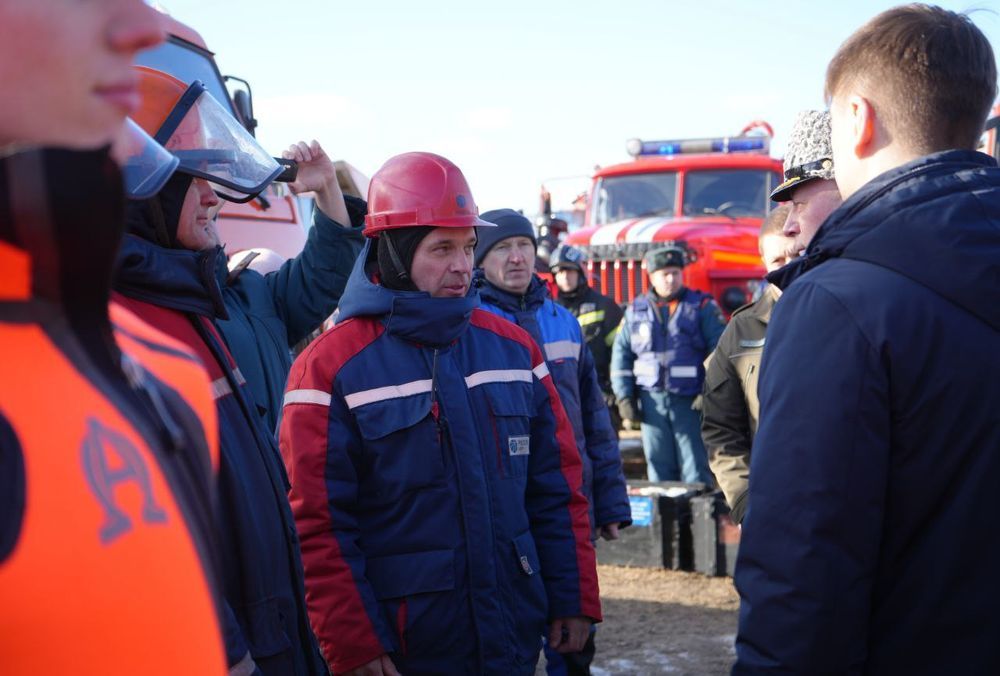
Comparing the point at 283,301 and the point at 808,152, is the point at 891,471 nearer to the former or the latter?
the point at 808,152

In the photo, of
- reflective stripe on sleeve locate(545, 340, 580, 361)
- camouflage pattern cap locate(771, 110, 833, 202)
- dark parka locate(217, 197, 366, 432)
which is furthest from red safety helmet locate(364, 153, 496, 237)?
reflective stripe on sleeve locate(545, 340, 580, 361)

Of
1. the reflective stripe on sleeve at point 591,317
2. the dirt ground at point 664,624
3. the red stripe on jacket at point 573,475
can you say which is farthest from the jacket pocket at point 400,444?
the reflective stripe on sleeve at point 591,317

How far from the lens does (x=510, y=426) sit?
107 inches

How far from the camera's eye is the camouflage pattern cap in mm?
2734

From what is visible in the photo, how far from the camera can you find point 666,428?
7934 mm

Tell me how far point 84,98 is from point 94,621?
413 mm

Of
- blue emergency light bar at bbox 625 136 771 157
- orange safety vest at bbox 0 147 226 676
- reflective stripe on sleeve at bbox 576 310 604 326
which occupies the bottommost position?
reflective stripe on sleeve at bbox 576 310 604 326

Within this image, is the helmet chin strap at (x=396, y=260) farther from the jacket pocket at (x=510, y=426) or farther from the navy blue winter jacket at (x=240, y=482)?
the navy blue winter jacket at (x=240, y=482)

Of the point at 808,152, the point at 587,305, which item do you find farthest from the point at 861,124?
the point at 587,305

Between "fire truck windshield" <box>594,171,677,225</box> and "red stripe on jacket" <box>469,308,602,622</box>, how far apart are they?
826 cm

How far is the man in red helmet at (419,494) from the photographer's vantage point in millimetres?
2482

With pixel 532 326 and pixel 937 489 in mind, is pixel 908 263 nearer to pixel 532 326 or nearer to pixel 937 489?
pixel 937 489

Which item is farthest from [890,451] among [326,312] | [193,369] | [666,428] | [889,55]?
[666,428]

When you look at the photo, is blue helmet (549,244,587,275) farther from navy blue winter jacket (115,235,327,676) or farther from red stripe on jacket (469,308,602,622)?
navy blue winter jacket (115,235,327,676)
